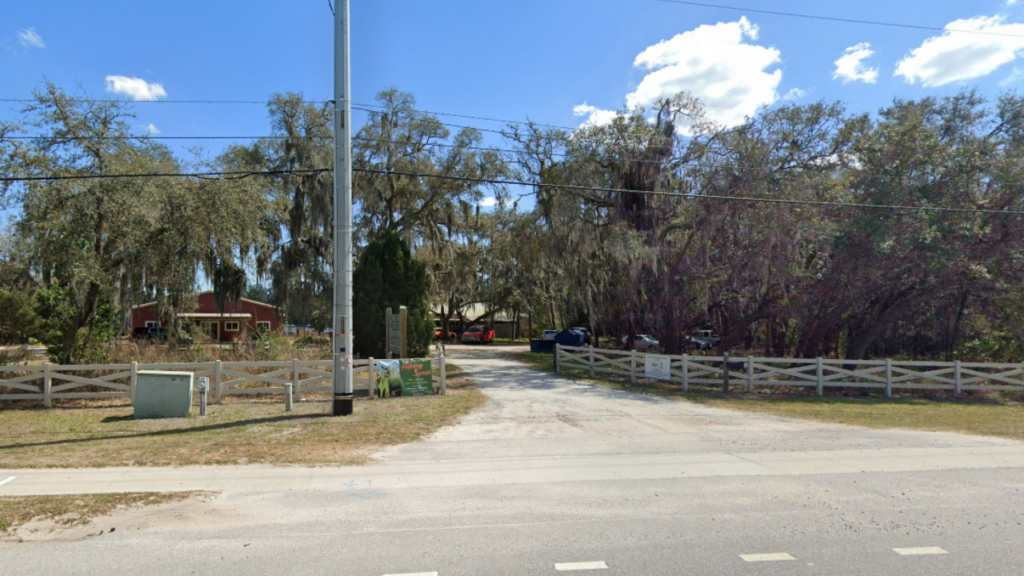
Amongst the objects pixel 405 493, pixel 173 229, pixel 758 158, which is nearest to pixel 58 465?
pixel 405 493

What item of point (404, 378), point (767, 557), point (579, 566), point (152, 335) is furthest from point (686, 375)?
point (152, 335)

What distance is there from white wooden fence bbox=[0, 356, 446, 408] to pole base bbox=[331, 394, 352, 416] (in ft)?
7.01

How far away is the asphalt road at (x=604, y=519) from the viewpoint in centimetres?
444

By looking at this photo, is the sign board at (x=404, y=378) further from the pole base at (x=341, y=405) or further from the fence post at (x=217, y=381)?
the fence post at (x=217, y=381)

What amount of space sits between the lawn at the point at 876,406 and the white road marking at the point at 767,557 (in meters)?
8.43

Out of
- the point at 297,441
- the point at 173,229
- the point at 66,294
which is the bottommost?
the point at 297,441

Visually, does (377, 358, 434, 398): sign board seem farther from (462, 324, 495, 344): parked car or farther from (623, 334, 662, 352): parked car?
(462, 324, 495, 344): parked car

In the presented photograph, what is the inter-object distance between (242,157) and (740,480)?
27597 mm

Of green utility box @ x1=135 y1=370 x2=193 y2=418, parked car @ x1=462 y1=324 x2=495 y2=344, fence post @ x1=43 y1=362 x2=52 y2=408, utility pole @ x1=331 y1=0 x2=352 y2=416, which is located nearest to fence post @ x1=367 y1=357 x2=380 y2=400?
utility pole @ x1=331 y1=0 x2=352 y2=416

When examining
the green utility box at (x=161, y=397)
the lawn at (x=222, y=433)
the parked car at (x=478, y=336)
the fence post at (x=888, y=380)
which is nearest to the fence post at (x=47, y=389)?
the lawn at (x=222, y=433)

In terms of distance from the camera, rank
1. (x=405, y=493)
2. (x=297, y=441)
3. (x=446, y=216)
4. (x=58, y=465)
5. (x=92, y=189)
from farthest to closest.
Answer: (x=446, y=216), (x=92, y=189), (x=297, y=441), (x=58, y=465), (x=405, y=493)

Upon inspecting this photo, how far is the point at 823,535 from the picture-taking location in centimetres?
508

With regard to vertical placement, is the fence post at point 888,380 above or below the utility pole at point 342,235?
below

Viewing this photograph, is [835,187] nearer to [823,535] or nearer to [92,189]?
[823,535]
